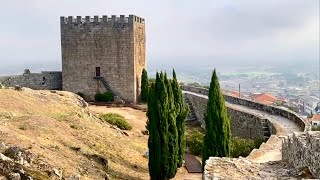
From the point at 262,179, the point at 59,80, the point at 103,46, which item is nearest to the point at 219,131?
the point at 262,179

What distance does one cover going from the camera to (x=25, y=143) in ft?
55.2

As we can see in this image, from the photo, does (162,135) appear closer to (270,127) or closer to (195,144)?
(195,144)

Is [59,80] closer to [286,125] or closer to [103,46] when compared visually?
[103,46]

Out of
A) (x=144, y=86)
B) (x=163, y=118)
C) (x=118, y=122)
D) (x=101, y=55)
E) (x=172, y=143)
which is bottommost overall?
(x=118, y=122)

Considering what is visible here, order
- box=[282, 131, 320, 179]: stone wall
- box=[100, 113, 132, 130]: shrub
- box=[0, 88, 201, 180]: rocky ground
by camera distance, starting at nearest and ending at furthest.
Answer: box=[282, 131, 320, 179]: stone wall < box=[0, 88, 201, 180]: rocky ground < box=[100, 113, 132, 130]: shrub

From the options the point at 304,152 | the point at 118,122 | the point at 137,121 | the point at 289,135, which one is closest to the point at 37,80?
the point at 137,121

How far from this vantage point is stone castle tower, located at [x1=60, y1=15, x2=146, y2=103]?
133 feet

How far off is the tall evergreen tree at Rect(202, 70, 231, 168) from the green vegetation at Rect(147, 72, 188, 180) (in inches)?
52.6

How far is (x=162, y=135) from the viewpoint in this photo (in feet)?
64.3

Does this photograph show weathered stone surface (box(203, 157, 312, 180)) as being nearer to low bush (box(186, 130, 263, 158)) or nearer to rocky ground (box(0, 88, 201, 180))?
rocky ground (box(0, 88, 201, 180))

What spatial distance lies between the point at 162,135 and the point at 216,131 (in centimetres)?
222

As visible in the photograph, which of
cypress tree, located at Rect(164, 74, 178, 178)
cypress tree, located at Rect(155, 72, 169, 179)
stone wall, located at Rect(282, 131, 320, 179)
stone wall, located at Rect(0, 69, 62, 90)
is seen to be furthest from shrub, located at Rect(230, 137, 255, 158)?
stone wall, located at Rect(0, 69, 62, 90)

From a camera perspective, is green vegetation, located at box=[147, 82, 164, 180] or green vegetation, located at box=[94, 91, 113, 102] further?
green vegetation, located at box=[94, 91, 113, 102]

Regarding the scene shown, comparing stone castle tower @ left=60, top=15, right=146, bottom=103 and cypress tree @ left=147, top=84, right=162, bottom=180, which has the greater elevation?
stone castle tower @ left=60, top=15, right=146, bottom=103
